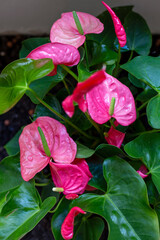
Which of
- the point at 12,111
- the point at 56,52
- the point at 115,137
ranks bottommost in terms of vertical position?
the point at 12,111

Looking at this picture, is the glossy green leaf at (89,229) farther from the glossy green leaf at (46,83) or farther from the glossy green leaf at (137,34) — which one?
the glossy green leaf at (137,34)

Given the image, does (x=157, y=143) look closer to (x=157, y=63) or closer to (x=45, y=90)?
(x=157, y=63)

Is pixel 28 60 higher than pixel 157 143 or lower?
higher

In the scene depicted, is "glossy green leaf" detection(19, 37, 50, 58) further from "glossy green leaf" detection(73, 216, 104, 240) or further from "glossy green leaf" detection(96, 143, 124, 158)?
"glossy green leaf" detection(73, 216, 104, 240)

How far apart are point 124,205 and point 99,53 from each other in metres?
0.38

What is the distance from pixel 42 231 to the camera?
3.44 feet

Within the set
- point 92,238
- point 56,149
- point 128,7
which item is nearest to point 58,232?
point 92,238

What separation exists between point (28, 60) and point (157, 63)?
31 centimetres

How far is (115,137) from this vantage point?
0.73 meters

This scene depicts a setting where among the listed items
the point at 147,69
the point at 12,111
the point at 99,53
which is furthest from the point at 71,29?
the point at 12,111

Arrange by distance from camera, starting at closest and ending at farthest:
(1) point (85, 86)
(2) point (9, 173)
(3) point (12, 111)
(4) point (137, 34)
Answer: (1) point (85, 86), (2) point (9, 173), (4) point (137, 34), (3) point (12, 111)

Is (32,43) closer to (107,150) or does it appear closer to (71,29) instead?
(71,29)

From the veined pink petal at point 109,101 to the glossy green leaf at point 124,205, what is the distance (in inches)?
4.2

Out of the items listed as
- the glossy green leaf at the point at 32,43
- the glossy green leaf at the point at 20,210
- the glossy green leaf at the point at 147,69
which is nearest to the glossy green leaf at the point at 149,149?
the glossy green leaf at the point at 147,69
